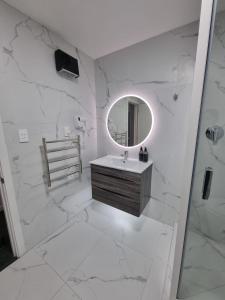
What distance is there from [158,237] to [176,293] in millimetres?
637

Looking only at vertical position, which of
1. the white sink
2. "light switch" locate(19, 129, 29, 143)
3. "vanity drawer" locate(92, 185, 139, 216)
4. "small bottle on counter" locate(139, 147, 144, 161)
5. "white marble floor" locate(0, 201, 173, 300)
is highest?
"light switch" locate(19, 129, 29, 143)

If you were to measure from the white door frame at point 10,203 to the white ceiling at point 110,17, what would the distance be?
112cm

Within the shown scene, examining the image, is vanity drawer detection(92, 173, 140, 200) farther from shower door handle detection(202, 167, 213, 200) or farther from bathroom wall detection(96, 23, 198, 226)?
shower door handle detection(202, 167, 213, 200)

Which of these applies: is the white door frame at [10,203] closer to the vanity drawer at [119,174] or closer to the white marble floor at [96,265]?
the white marble floor at [96,265]

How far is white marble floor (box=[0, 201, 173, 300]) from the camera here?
1129 millimetres

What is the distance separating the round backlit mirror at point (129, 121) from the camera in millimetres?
1820

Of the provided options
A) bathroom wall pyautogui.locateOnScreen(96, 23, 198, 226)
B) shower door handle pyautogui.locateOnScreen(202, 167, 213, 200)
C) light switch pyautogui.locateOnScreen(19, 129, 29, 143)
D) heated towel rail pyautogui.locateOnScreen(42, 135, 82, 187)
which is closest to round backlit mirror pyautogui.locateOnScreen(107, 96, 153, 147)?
bathroom wall pyautogui.locateOnScreen(96, 23, 198, 226)

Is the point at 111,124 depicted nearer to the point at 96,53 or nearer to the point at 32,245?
the point at 96,53

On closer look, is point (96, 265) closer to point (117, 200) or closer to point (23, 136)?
point (117, 200)

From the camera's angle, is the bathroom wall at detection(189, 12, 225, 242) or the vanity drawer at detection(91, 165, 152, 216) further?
the vanity drawer at detection(91, 165, 152, 216)

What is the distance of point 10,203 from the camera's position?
1.31 meters

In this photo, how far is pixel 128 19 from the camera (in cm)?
134

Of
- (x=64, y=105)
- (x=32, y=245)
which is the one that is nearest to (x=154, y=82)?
(x=64, y=105)

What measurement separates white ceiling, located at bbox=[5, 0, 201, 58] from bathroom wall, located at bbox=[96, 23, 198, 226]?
6.3 inches
